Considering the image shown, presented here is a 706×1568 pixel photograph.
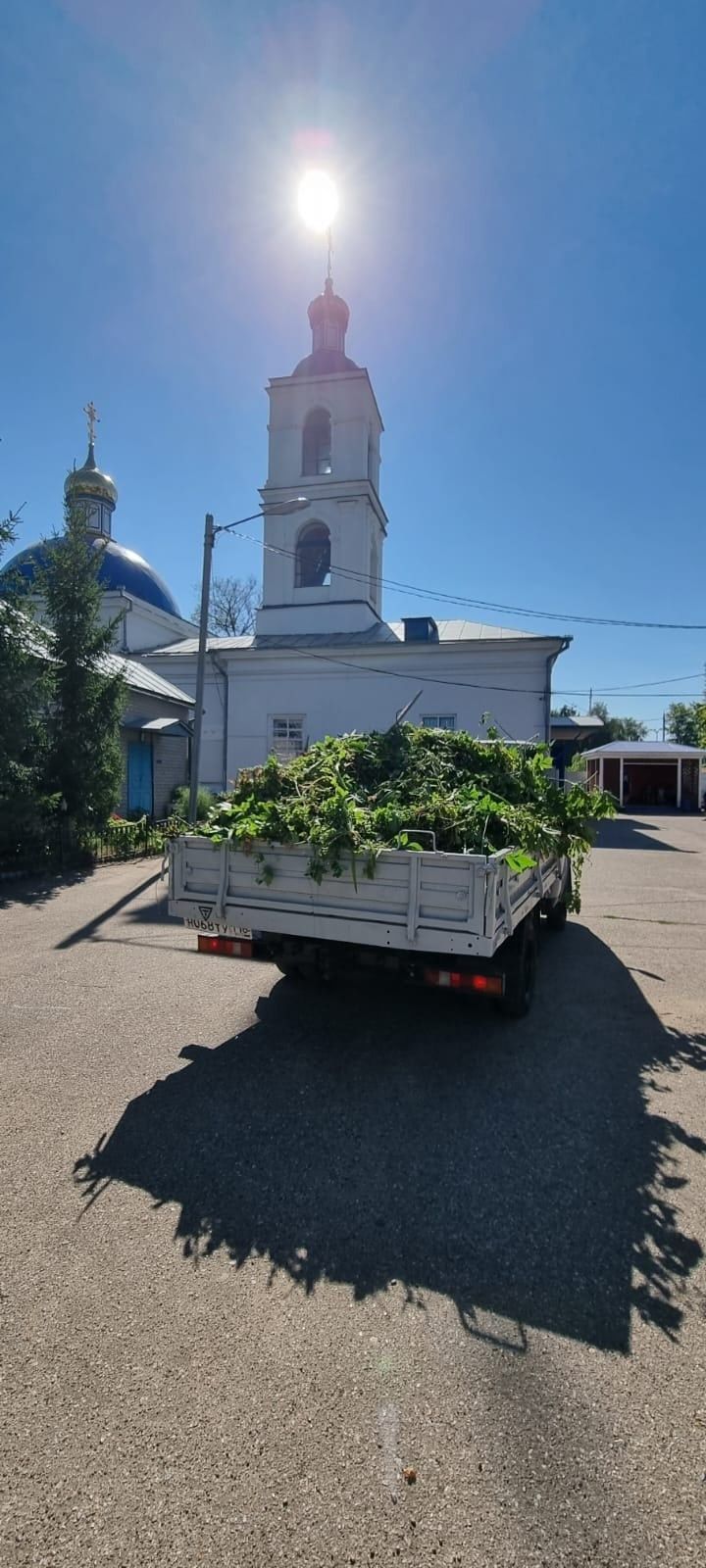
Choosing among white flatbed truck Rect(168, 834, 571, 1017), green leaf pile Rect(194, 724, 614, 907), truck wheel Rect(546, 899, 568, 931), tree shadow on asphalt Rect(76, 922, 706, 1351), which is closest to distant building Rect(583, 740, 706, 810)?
truck wheel Rect(546, 899, 568, 931)

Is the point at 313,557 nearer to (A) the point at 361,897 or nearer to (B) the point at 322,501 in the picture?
(B) the point at 322,501

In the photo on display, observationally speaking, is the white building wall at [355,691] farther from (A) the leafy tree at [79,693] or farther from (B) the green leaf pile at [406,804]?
(B) the green leaf pile at [406,804]

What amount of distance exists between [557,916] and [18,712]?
347 inches

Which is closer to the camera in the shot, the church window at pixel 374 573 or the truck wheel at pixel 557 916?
the truck wheel at pixel 557 916

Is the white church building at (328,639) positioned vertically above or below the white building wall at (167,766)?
above

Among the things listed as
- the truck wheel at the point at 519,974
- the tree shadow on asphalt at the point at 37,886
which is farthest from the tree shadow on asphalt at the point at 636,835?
the tree shadow on asphalt at the point at 37,886

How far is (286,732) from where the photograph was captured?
74.7 ft

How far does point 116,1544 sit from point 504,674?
2032cm

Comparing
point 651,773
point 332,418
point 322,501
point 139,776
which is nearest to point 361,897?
point 139,776

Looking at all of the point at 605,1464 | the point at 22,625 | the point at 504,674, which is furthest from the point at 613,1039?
the point at 504,674

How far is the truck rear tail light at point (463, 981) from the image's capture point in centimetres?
392

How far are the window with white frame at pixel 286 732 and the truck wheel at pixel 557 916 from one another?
604 inches

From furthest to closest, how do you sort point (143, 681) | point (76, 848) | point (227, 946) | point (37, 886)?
point (143, 681), point (76, 848), point (37, 886), point (227, 946)

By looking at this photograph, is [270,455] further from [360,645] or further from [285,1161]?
[285,1161]
